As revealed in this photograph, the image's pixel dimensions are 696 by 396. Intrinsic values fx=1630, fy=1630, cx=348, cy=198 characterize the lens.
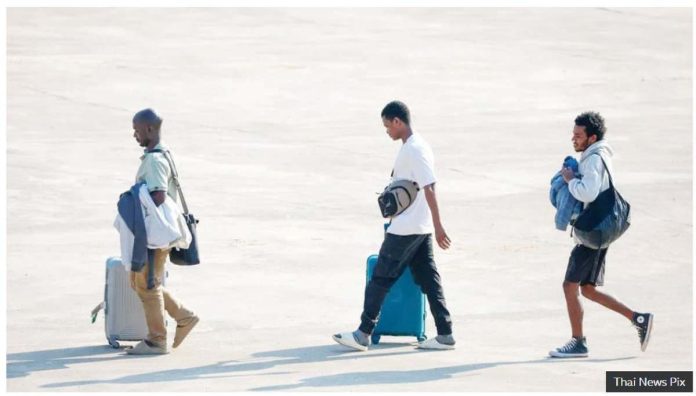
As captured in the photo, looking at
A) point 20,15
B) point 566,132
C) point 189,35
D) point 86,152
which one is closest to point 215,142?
point 86,152

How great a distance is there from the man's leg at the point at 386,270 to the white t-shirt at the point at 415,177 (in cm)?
7

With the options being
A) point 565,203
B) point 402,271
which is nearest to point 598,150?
point 565,203

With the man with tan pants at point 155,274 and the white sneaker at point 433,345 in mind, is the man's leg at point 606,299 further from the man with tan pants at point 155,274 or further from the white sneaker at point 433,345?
the man with tan pants at point 155,274

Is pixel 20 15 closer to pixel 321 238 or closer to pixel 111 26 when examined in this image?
pixel 111 26

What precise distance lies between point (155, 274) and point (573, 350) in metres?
2.94

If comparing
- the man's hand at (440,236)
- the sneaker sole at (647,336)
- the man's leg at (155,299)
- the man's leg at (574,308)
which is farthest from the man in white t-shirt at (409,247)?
the sneaker sole at (647,336)

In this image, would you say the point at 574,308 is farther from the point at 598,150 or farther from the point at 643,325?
the point at 598,150

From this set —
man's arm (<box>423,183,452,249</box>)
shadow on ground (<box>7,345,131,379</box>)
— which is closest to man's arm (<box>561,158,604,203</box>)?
man's arm (<box>423,183,452,249</box>)

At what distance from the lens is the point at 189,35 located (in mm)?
29703

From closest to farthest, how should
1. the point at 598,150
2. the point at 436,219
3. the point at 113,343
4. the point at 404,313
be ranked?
1. the point at 598,150
2. the point at 436,219
3. the point at 113,343
4. the point at 404,313

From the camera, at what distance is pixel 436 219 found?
438 inches

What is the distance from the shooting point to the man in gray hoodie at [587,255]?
10961mm

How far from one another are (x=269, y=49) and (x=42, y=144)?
8.45 metres

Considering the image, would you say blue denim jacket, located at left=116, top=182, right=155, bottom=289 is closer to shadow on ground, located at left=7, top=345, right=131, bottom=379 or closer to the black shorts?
shadow on ground, located at left=7, top=345, right=131, bottom=379
